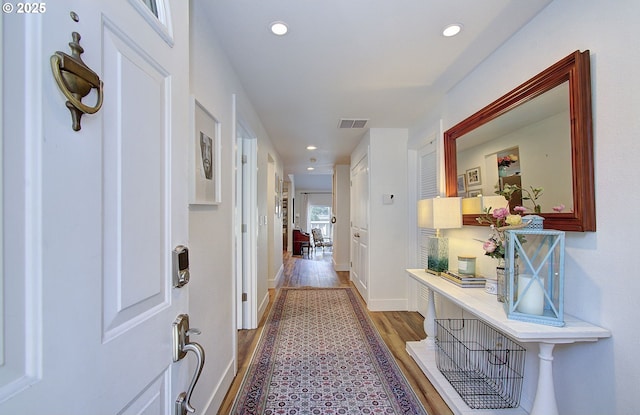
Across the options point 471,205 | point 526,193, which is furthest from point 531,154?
point 471,205

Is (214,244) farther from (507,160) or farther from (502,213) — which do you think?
(507,160)

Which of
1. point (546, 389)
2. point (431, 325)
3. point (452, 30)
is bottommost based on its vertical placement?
point (431, 325)

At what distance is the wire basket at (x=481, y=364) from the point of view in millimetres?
1722

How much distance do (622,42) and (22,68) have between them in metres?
1.84

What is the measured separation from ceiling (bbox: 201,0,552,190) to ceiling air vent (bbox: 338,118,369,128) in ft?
0.53

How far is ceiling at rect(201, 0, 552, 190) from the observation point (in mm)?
1490

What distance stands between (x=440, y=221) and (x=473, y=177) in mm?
416

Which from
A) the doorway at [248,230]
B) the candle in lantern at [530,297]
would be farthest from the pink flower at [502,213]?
the doorway at [248,230]

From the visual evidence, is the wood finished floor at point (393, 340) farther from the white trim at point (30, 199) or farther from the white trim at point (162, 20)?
the white trim at point (162, 20)

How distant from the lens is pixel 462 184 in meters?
2.28

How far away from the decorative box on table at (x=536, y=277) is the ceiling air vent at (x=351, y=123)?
223 cm

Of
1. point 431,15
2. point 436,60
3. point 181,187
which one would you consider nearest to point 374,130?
point 436,60

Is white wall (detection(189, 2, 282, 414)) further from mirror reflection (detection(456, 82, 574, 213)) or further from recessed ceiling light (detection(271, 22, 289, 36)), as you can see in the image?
mirror reflection (detection(456, 82, 574, 213))

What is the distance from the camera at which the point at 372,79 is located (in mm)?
2287
